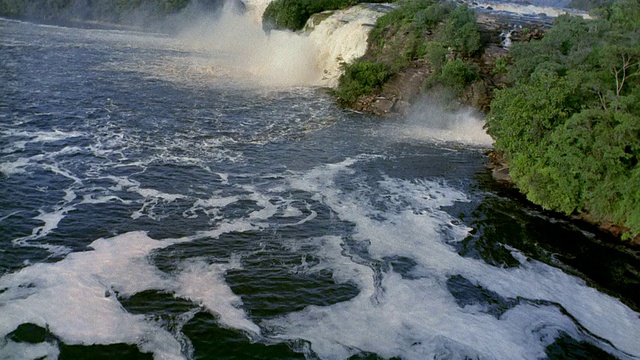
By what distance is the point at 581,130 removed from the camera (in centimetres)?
2386

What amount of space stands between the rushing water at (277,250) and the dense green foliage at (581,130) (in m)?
1.57

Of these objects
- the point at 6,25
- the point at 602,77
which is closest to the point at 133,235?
the point at 602,77

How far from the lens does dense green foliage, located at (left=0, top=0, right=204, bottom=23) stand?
10862 centimetres

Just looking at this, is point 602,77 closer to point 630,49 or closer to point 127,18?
point 630,49

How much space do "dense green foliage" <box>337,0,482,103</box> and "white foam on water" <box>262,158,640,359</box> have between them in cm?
2022

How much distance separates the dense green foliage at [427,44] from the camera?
4166 cm

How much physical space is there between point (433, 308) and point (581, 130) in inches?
464

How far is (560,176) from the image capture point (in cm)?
2502

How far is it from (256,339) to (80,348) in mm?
4773

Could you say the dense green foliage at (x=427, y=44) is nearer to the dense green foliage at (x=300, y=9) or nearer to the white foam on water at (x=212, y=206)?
the dense green foliage at (x=300, y=9)

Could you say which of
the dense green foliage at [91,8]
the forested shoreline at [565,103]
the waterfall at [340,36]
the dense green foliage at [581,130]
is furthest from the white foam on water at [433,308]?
the dense green foliage at [91,8]

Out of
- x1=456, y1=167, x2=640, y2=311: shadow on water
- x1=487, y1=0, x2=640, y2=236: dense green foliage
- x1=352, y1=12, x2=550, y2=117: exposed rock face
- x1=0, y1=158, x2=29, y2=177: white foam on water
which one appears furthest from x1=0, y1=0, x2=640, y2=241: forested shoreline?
x1=0, y1=158, x2=29, y2=177: white foam on water

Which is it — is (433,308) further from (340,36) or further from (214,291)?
(340,36)

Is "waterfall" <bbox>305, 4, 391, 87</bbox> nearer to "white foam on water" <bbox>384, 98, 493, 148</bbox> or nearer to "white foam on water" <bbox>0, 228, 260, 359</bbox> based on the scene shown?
"white foam on water" <bbox>384, 98, 493, 148</bbox>
